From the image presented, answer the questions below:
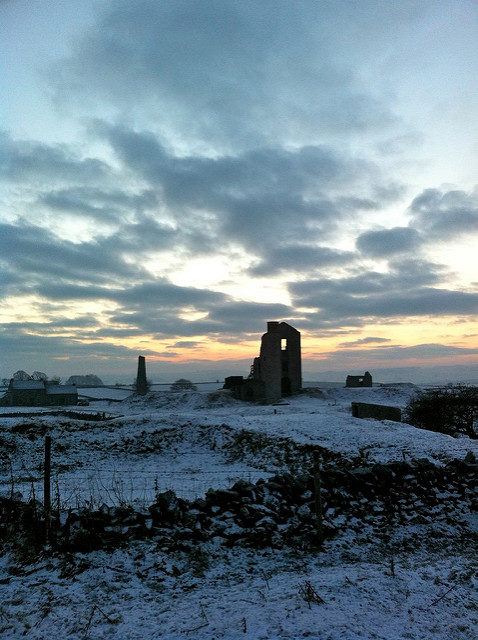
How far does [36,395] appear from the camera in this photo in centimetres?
6850

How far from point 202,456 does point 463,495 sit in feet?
47.2

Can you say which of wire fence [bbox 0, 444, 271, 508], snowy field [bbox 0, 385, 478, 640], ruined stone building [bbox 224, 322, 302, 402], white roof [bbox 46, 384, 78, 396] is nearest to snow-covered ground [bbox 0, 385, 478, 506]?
wire fence [bbox 0, 444, 271, 508]

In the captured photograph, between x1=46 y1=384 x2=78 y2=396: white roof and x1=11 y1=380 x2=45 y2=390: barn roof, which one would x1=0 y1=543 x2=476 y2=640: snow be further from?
x1=11 y1=380 x2=45 y2=390: barn roof

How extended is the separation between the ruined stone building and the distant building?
91.8ft

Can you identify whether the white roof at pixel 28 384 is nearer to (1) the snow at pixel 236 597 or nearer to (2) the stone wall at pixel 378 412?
(2) the stone wall at pixel 378 412

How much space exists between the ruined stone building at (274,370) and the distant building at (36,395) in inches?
1102

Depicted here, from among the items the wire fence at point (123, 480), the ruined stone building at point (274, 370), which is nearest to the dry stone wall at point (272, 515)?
the wire fence at point (123, 480)

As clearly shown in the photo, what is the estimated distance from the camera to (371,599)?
596 cm

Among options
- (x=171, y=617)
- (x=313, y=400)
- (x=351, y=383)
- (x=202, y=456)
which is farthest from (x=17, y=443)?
(x=351, y=383)

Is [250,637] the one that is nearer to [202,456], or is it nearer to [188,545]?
[188,545]

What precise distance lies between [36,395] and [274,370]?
4001cm

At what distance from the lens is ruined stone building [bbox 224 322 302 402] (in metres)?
57.8

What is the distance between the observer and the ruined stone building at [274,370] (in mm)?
57750

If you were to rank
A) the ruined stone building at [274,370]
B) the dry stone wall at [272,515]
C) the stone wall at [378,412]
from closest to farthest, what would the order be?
the dry stone wall at [272,515], the stone wall at [378,412], the ruined stone building at [274,370]
